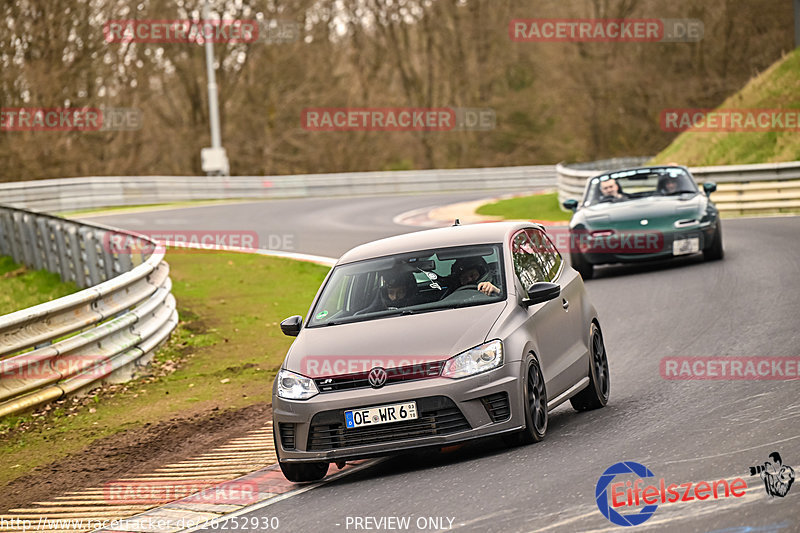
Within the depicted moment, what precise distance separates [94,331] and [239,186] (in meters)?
31.9

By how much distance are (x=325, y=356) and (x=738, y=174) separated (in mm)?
20738

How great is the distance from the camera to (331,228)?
28.2m

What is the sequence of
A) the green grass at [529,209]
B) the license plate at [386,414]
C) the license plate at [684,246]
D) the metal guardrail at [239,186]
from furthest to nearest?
the metal guardrail at [239,186] → the green grass at [529,209] → the license plate at [684,246] → the license plate at [386,414]

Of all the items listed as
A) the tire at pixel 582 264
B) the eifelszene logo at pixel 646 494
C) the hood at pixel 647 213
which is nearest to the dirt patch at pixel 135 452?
the eifelszene logo at pixel 646 494

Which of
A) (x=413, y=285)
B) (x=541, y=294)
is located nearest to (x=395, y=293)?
(x=413, y=285)

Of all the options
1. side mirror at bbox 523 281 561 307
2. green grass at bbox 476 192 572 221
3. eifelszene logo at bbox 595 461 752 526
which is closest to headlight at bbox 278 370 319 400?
side mirror at bbox 523 281 561 307

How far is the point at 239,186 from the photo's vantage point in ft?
142

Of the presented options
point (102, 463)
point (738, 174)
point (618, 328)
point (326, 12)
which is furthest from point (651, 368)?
point (326, 12)

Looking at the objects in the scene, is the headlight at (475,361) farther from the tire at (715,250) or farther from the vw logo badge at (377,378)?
the tire at (715,250)

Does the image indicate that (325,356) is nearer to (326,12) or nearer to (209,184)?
(209,184)

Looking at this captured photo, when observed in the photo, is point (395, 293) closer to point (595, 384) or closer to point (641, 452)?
point (595, 384)

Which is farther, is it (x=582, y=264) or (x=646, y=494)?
(x=582, y=264)

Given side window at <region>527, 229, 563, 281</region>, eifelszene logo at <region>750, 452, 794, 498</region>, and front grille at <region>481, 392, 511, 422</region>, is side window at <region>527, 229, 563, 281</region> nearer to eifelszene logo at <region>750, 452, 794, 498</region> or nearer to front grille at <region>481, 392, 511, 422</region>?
front grille at <region>481, 392, 511, 422</region>

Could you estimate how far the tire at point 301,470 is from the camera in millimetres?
7707
